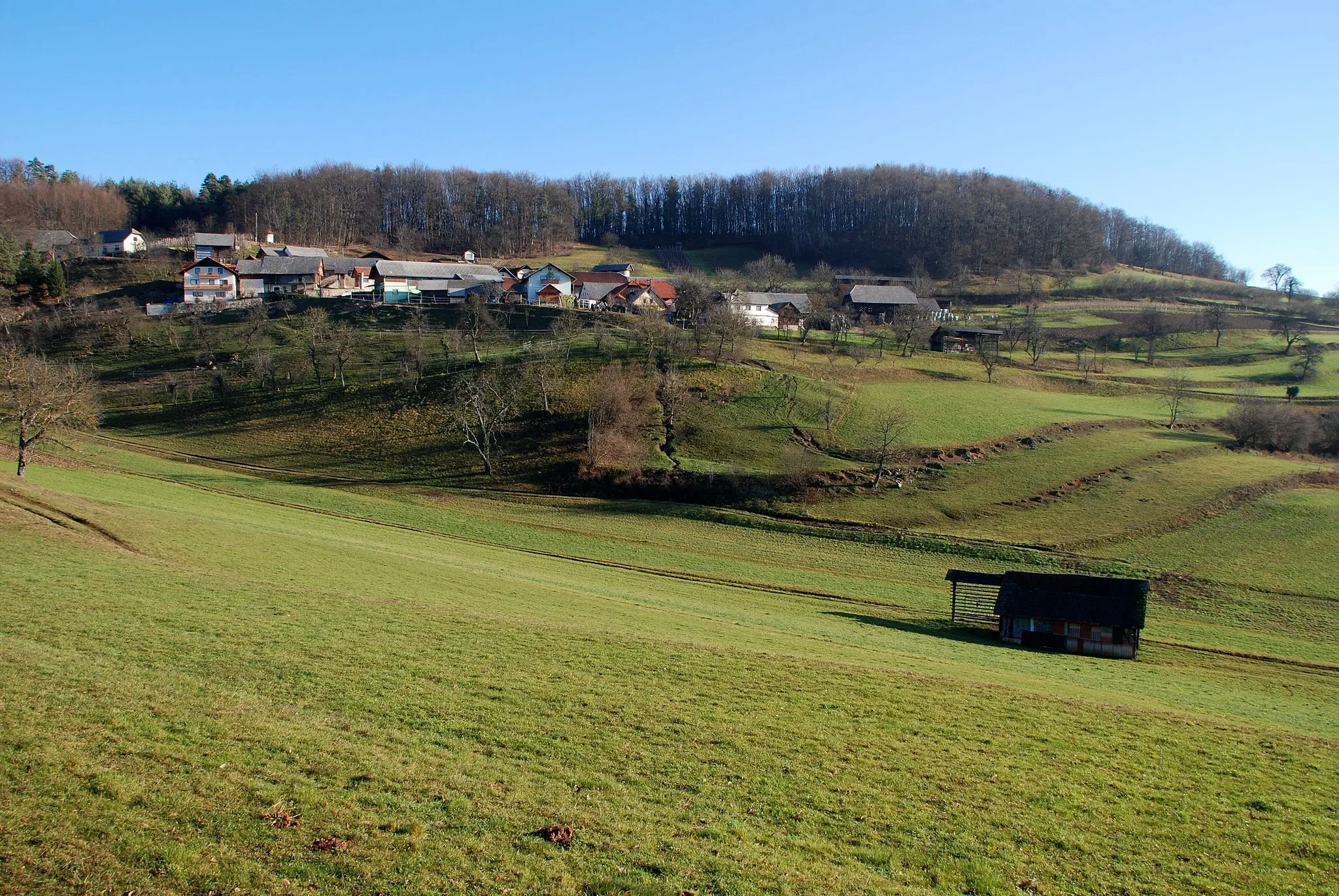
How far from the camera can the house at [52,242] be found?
4872 inches

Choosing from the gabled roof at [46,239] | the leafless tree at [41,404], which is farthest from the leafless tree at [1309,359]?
the gabled roof at [46,239]

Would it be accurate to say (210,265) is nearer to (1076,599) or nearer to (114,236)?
(114,236)

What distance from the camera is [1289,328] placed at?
122 metres

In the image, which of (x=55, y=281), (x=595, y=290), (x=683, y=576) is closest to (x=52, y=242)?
(x=55, y=281)

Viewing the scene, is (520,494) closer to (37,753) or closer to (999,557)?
(999,557)

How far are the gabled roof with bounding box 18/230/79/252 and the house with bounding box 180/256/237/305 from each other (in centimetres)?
3781

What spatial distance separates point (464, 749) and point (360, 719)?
2500 mm

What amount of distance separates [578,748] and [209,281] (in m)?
120

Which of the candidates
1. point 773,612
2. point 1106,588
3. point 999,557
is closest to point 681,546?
point 773,612

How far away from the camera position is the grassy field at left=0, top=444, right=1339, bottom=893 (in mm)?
10203

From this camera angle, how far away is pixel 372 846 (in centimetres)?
1008

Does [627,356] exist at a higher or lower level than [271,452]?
higher

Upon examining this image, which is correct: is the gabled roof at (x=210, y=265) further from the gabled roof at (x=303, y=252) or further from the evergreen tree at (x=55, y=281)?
the evergreen tree at (x=55, y=281)

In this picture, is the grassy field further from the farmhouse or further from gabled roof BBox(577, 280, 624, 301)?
gabled roof BBox(577, 280, 624, 301)
